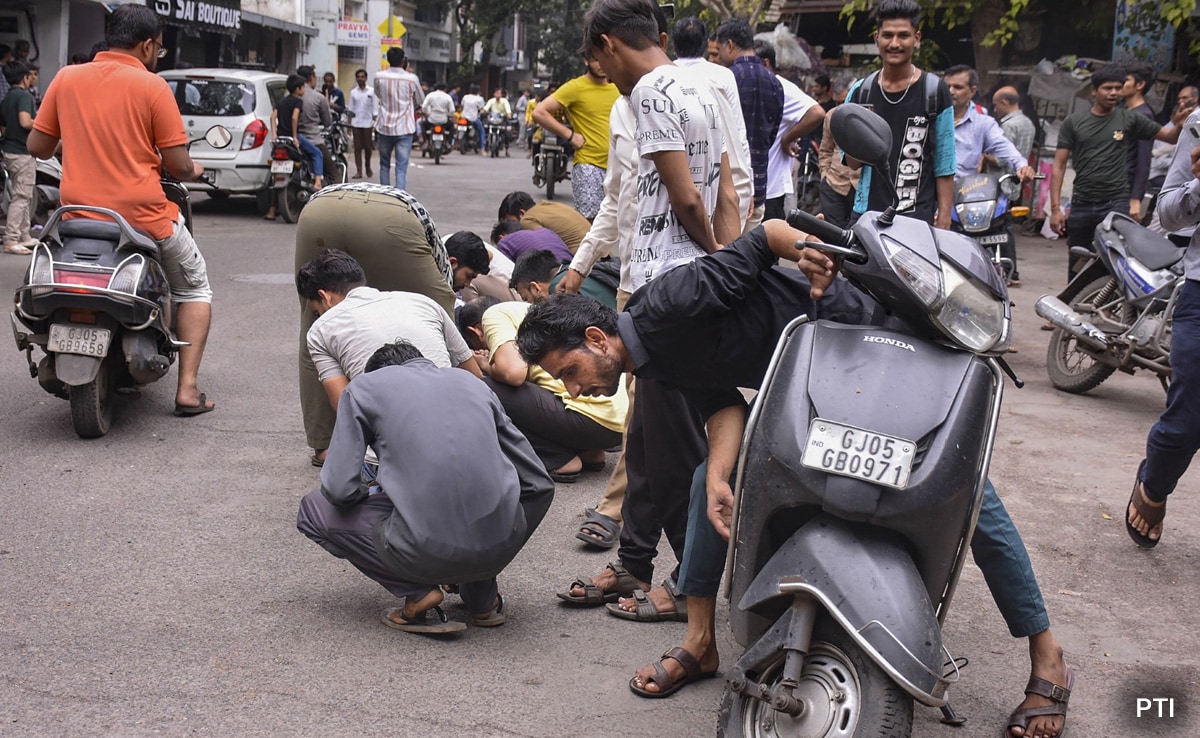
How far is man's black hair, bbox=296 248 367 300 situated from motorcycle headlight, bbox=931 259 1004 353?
2801mm

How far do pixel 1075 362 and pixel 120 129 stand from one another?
5585mm

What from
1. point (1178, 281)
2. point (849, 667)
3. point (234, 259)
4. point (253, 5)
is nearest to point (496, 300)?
point (1178, 281)

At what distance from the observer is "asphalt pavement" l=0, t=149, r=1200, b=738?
3.37 meters

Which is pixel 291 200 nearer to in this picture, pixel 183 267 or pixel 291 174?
pixel 291 174

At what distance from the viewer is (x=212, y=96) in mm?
14445

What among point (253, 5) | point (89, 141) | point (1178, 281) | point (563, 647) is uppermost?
point (253, 5)

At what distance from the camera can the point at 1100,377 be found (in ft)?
24.6

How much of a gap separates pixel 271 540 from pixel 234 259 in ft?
24.3

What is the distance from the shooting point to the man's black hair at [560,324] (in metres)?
3.16

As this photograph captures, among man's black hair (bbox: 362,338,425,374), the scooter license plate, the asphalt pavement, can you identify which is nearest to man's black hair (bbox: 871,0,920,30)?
the asphalt pavement

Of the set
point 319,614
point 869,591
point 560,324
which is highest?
point 560,324

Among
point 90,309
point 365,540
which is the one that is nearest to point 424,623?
point 365,540

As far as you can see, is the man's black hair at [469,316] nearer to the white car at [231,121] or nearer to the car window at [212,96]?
the white car at [231,121]

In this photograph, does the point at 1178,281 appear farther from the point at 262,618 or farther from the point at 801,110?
the point at 262,618
